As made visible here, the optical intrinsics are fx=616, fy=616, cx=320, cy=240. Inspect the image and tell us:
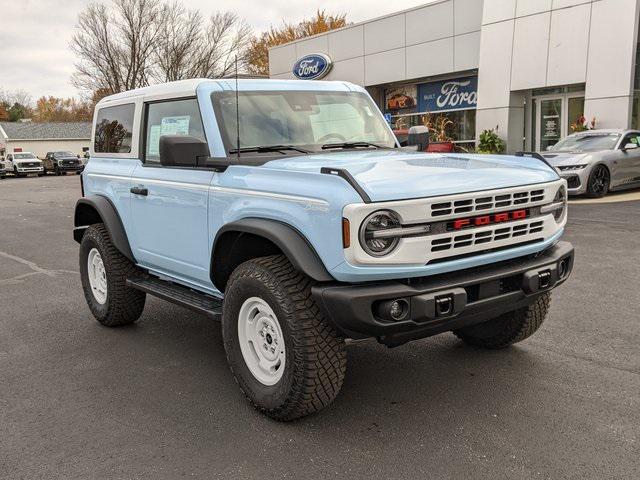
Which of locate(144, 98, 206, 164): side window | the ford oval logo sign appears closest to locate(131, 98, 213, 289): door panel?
locate(144, 98, 206, 164): side window

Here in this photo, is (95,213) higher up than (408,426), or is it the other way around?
(95,213)

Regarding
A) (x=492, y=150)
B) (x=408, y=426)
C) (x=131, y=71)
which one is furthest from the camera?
(x=131, y=71)

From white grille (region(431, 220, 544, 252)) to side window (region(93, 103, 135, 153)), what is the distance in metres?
3.08

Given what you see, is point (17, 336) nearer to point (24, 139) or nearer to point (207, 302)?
point (207, 302)

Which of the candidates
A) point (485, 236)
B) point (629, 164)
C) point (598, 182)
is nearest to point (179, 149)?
point (485, 236)

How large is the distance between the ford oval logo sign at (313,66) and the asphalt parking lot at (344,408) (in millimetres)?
23028

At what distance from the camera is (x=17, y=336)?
17.6 feet

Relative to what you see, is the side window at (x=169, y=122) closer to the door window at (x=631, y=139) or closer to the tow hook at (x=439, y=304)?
the tow hook at (x=439, y=304)

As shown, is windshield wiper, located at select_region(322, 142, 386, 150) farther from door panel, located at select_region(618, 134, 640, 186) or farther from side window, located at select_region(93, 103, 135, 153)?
door panel, located at select_region(618, 134, 640, 186)

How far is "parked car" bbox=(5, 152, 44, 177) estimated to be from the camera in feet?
137

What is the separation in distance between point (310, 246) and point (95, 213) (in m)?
3.18

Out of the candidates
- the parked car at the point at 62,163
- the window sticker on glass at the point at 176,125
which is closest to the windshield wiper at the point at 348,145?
the window sticker on glass at the point at 176,125

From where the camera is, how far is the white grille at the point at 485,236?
3174 mm

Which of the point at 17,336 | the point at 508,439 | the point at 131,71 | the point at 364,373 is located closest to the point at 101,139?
the point at 17,336
